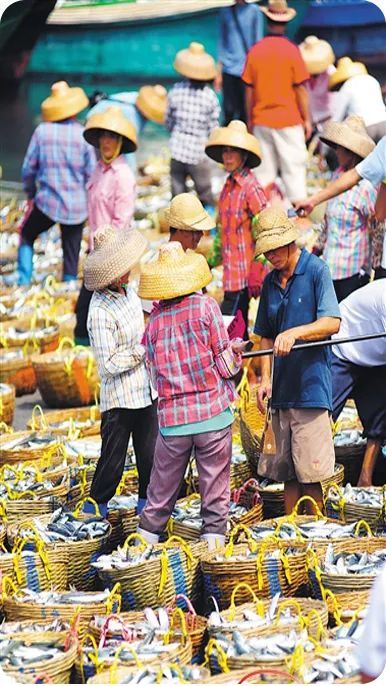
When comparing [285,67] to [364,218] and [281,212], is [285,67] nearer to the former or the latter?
[364,218]

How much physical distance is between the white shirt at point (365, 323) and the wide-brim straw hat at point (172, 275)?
3.65 feet

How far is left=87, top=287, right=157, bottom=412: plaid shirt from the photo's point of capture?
7980 millimetres

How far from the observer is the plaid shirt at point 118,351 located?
798 cm

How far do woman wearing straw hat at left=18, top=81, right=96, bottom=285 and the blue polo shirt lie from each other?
5734mm

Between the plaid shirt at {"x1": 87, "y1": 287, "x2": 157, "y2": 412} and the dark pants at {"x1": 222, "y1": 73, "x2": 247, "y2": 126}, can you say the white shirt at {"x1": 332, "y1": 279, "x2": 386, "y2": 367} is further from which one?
the dark pants at {"x1": 222, "y1": 73, "x2": 247, "y2": 126}

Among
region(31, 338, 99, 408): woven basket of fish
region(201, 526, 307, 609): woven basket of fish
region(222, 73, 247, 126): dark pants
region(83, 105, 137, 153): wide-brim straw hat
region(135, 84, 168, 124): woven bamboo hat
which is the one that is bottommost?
region(31, 338, 99, 408): woven basket of fish

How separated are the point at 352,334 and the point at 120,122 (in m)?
3.64

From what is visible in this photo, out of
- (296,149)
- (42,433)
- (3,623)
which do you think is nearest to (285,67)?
(296,149)

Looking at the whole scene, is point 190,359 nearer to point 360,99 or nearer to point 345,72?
point 360,99

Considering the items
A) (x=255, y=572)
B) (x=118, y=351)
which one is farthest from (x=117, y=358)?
(x=255, y=572)

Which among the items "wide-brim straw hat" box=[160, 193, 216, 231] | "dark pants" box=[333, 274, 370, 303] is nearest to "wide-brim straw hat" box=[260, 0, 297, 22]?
"dark pants" box=[333, 274, 370, 303]

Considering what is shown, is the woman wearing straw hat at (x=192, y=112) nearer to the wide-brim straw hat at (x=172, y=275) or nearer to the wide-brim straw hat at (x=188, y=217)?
the wide-brim straw hat at (x=188, y=217)

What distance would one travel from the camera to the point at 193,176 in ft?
48.8

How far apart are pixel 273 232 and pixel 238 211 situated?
2763mm
